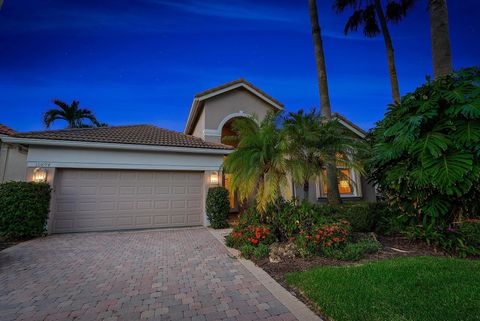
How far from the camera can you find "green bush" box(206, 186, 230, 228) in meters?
8.62

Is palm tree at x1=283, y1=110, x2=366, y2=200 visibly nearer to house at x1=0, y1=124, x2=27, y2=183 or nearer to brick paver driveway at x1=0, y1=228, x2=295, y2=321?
brick paver driveway at x1=0, y1=228, x2=295, y2=321

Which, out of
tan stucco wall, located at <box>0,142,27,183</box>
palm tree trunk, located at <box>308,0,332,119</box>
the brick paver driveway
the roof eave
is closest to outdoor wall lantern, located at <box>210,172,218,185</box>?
the roof eave

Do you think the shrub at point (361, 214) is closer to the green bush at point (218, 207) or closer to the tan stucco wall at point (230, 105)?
the green bush at point (218, 207)

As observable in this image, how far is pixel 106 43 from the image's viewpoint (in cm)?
1450

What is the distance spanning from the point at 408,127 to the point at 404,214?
8.86 ft

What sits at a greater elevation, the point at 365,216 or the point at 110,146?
the point at 110,146

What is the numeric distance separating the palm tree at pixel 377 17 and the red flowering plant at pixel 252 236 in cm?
1061

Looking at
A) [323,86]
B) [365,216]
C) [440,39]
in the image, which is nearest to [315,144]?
[365,216]

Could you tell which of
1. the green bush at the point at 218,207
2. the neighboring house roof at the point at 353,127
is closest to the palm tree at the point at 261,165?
the green bush at the point at 218,207

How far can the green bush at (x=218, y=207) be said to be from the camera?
28.3 feet

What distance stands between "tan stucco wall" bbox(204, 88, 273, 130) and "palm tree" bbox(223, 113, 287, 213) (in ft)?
18.4

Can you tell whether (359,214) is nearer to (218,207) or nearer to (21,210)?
(218,207)

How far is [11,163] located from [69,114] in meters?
8.03

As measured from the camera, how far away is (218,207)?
8633mm
